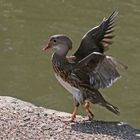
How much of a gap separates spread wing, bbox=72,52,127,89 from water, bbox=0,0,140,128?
7.89 feet

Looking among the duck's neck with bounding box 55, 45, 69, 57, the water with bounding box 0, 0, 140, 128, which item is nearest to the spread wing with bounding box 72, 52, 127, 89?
the duck's neck with bounding box 55, 45, 69, 57

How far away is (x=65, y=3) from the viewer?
1555cm

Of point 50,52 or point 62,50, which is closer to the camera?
point 62,50

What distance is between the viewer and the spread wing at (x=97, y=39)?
26.8 ft

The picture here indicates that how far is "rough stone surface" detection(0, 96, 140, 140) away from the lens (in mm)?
7441

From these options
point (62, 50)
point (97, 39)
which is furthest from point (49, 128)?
point (97, 39)

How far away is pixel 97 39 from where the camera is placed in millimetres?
8250

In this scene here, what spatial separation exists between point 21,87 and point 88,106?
3.03 m

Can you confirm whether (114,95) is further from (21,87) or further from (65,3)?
(65,3)

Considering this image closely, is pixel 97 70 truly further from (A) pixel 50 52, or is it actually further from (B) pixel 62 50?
(A) pixel 50 52

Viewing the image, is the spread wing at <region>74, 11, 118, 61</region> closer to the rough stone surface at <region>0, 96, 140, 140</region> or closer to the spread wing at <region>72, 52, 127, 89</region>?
the spread wing at <region>72, 52, 127, 89</region>

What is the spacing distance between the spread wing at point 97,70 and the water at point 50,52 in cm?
240

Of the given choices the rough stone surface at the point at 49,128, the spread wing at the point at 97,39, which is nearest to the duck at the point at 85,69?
the spread wing at the point at 97,39

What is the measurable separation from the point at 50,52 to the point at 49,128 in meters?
4.87
